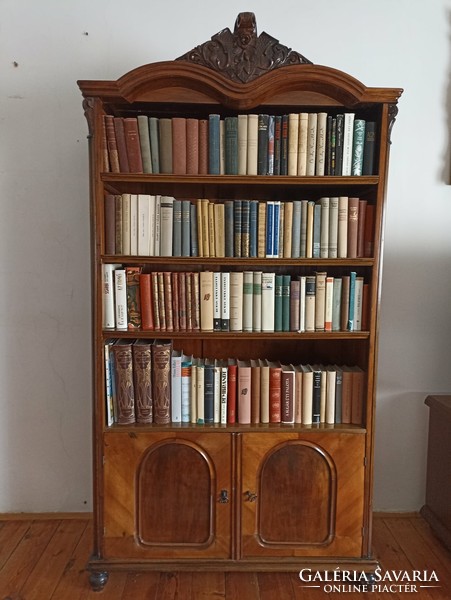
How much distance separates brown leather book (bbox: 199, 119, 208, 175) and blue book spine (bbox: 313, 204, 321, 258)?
0.44 m

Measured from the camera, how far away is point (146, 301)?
181cm

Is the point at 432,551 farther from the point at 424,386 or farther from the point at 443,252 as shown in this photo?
the point at 443,252

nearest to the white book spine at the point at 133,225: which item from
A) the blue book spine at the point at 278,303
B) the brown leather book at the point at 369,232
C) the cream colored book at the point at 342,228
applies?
the blue book spine at the point at 278,303

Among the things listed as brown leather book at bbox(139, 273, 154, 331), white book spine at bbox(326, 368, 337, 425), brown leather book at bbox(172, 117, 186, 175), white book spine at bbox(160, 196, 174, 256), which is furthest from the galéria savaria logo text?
brown leather book at bbox(172, 117, 186, 175)

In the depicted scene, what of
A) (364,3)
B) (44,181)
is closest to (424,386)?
(364,3)

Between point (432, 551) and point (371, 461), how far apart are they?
2.13ft

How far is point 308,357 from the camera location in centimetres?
214

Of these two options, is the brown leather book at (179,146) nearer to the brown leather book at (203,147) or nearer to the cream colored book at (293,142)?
the brown leather book at (203,147)

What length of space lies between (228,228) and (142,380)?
26.2 inches

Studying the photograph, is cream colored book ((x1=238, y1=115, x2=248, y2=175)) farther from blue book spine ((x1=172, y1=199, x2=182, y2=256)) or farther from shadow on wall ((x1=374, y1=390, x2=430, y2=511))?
shadow on wall ((x1=374, y1=390, x2=430, y2=511))

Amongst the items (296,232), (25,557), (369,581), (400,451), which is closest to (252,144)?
(296,232)

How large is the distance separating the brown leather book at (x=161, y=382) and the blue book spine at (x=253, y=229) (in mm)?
488

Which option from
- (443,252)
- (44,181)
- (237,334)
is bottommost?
(237,334)

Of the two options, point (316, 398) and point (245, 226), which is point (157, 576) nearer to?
point (316, 398)
